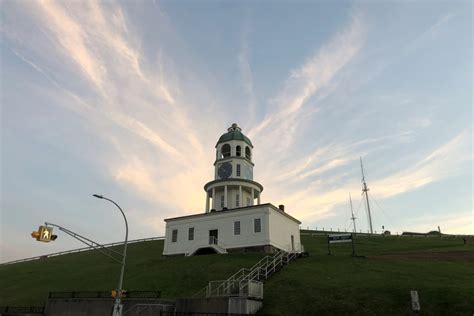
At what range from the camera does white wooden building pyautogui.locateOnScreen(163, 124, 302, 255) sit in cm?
4300

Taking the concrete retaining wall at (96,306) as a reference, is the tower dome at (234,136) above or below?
above

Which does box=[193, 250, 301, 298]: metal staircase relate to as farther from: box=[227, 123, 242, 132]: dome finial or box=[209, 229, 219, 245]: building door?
box=[227, 123, 242, 132]: dome finial

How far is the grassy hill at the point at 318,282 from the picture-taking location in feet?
68.5

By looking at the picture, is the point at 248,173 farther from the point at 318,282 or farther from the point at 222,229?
the point at 318,282

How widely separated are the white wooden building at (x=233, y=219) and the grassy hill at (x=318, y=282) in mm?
3385

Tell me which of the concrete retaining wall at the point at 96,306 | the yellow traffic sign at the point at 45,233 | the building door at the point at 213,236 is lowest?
the concrete retaining wall at the point at 96,306

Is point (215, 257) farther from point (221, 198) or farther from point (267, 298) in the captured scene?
point (267, 298)

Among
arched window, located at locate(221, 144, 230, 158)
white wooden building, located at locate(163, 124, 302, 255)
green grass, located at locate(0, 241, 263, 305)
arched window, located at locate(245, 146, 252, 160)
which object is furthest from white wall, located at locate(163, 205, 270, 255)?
arched window, located at locate(245, 146, 252, 160)

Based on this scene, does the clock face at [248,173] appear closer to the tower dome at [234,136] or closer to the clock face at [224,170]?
the clock face at [224,170]

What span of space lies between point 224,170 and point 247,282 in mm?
29648

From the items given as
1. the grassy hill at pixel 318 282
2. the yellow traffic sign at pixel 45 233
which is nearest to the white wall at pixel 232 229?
the grassy hill at pixel 318 282

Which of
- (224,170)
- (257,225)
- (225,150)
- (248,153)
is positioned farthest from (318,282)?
(225,150)

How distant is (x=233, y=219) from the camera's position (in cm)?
4484

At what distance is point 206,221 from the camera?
153 ft
